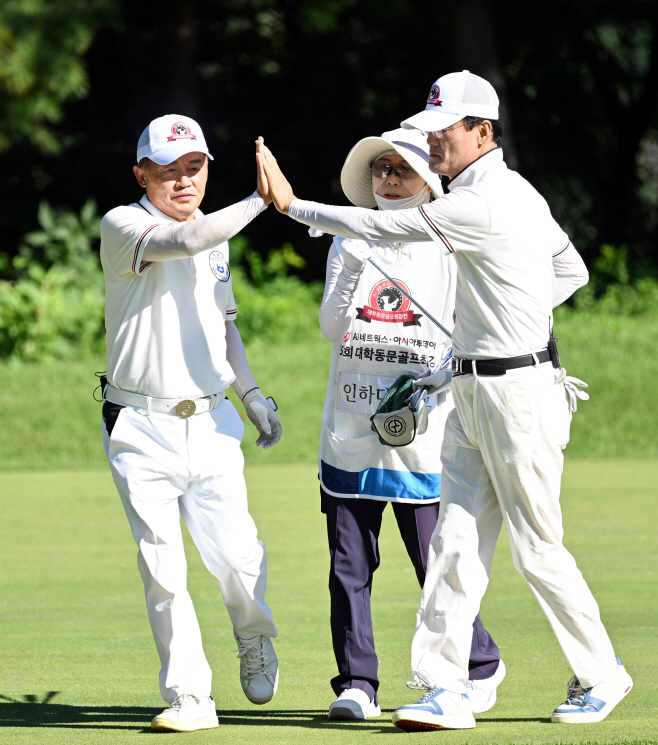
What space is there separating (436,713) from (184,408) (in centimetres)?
123

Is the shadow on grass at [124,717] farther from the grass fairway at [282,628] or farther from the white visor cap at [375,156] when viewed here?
the white visor cap at [375,156]

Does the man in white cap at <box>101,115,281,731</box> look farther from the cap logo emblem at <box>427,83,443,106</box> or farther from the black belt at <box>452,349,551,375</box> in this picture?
the black belt at <box>452,349,551,375</box>

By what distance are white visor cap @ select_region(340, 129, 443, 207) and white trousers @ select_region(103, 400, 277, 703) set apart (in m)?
0.93

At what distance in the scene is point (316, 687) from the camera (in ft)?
14.9

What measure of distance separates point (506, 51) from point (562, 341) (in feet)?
25.6

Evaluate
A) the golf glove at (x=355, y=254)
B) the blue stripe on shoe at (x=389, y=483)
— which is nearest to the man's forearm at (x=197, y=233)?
the golf glove at (x=355, y=254)

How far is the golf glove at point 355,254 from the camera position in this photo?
13.9 ft

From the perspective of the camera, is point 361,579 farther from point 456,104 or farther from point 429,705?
point 456,104

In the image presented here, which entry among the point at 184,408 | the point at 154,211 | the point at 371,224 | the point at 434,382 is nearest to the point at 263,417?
the point at 184,408

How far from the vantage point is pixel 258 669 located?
13.8 ft

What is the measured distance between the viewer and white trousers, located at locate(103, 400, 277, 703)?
157 inches

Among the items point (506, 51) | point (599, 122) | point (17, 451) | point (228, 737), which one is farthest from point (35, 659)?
point (599, 122)

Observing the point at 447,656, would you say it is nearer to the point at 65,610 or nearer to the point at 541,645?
the point at 541,645

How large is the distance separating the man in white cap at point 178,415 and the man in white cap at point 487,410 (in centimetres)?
34
